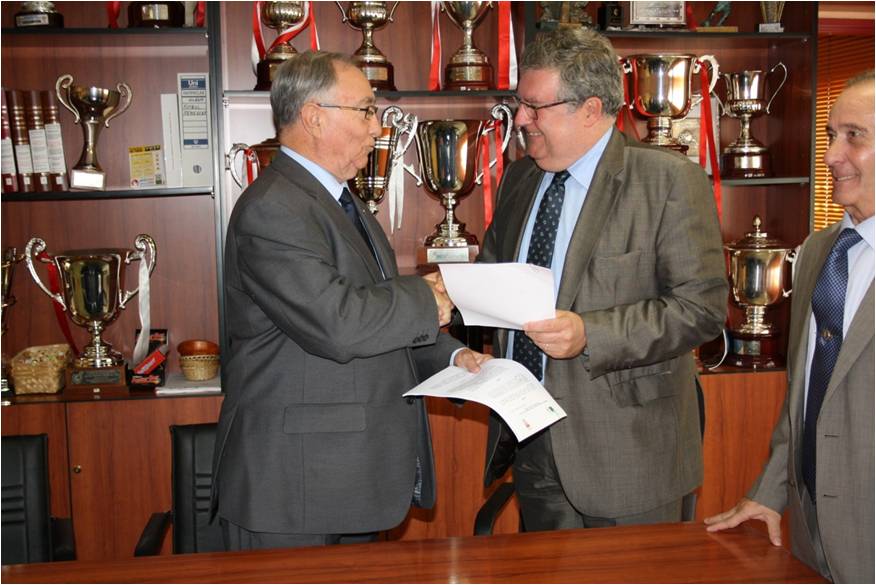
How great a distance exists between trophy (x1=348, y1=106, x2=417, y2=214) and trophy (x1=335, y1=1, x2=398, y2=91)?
10 centimetres

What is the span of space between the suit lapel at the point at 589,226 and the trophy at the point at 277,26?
136 centimetres

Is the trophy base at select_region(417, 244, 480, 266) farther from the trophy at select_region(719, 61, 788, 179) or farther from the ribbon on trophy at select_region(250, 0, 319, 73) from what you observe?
the trophy at select_region(719, 61, 788, 179)

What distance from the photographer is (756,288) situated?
3223 mm

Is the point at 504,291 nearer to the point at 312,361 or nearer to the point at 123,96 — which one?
the point at 312,361

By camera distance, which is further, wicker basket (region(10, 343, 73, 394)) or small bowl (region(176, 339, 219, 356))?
small bowl (region(176, 339, 219, 356))

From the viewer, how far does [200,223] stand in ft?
10.9

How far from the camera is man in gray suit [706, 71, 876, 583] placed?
1436 millimetres

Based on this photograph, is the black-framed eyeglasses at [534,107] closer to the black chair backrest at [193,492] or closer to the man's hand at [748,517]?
the man's hand at [748,517]

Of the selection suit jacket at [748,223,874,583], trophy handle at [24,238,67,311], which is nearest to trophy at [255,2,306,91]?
trophy handle at [24,238,67,311]

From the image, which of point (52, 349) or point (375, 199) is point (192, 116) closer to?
point (375, 199)

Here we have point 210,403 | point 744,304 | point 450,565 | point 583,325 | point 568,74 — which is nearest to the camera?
point 450,565

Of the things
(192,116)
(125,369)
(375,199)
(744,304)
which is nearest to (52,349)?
(125,369)

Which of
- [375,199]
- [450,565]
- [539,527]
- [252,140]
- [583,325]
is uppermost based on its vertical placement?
[252,140]

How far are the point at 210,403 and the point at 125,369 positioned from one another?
0.30 meters
